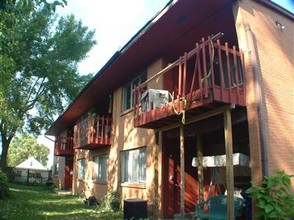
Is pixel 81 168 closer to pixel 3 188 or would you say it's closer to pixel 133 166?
pixel 3 188

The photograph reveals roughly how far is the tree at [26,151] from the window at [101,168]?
97670 mm

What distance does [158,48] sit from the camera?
12031 millimetres

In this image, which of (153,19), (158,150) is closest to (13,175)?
(158,150)

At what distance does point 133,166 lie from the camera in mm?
14117

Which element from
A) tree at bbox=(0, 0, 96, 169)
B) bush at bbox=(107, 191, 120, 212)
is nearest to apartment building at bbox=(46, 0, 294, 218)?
bush at bbox=(107, 191, 120, 212)

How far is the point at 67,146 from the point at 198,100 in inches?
846

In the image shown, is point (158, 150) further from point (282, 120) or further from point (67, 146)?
point (67, 146)

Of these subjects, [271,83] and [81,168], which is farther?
[81,168]

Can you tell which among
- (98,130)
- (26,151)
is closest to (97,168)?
(98,130)

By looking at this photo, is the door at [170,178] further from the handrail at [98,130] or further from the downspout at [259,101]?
the handrail at [98,130]

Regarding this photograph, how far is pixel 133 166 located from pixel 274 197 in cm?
764

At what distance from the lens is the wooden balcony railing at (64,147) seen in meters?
27.1

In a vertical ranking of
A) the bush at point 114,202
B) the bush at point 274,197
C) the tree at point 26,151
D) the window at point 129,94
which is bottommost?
the bush at point 114,202

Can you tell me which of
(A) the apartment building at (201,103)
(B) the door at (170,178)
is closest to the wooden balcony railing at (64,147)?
(A) the apartment building at (201,103)
